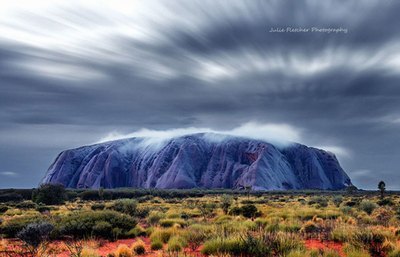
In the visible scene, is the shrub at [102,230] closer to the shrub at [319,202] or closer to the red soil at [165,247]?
the red soil at [165,247]

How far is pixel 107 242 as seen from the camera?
822 inches

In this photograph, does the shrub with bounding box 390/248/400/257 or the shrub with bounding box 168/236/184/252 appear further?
the shrub with bounding box 168/236/184/252

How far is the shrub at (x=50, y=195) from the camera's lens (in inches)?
2470

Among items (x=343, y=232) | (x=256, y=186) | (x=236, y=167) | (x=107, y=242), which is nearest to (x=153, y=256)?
(x=107, y=242)

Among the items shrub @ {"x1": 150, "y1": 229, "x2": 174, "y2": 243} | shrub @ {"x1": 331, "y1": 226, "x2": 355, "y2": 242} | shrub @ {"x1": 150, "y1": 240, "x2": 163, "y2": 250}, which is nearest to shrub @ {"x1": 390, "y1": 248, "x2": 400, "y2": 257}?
shrub @ {"x1": 331, "y1": 226, "x2": 355, "y2": 242}

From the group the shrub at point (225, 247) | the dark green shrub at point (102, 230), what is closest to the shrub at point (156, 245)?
the shrub at point (225, 247)

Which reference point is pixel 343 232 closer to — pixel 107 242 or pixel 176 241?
pixel 176 241

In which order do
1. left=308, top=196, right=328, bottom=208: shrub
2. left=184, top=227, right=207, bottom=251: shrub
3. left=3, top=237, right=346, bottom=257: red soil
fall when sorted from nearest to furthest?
left=3, top=237, right=346, bottom=257: red soil < left=184, top=227, right=207, bottom=251: shrub < left=308, top=196, right=328, bottom=208: shrub

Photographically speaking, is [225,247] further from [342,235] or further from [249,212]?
[249,212]

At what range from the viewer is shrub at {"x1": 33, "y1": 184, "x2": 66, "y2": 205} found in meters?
62.8

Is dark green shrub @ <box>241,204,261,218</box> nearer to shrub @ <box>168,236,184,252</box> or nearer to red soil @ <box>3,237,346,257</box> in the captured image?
red soil @ <box>3,237,346,257</box>

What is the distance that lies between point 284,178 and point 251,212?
562 ft

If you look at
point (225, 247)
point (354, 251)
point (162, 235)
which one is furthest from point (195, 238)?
point (354, 251)

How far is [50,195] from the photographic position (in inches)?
2486
